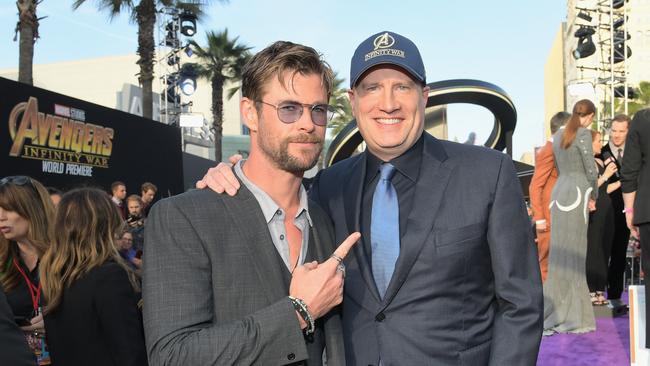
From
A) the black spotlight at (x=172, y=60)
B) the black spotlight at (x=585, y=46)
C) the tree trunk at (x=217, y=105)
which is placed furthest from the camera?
the tree trunk at (x=217, y=105)

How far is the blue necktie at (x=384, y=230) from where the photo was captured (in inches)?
91.7

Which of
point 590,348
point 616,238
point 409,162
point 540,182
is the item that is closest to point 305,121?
point 409,162

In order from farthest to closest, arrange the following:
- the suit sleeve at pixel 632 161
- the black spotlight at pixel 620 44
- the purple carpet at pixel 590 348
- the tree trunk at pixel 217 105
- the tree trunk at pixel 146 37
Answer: the tree trunk at pixel 217 105 → the black spotlight at pixel 620 44 → the tree trunk at pixel 146 37 → the purple carpet at pixel 590 348 → the suit sleeve at pixel 632 161

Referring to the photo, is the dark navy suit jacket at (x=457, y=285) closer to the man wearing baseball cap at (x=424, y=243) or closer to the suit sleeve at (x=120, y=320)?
the man wearing baseball cap at (x=424, y=243)

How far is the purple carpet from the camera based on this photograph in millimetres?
5320

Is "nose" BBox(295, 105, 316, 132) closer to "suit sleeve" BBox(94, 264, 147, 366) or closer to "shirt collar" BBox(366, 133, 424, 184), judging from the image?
"shirt collar" BBox(366, 133, 424, 184)

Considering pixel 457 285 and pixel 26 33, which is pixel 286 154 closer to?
pixel 457 285

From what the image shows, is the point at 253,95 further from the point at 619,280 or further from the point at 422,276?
the point at 619,280

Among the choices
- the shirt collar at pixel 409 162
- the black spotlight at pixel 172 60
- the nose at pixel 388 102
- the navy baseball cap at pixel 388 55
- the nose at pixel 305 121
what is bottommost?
the shirt collar at pixel 409 162

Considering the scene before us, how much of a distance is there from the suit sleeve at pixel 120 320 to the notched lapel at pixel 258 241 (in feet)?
4.09

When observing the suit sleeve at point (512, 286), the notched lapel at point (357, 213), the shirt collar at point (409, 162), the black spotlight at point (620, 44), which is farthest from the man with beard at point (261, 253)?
the black spotlight at point (620, 44)

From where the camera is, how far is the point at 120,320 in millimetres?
2959

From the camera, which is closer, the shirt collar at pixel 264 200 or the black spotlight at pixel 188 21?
the shirt collar at pixel 264 200

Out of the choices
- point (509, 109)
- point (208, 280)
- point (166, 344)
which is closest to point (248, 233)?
point (208, 280)
